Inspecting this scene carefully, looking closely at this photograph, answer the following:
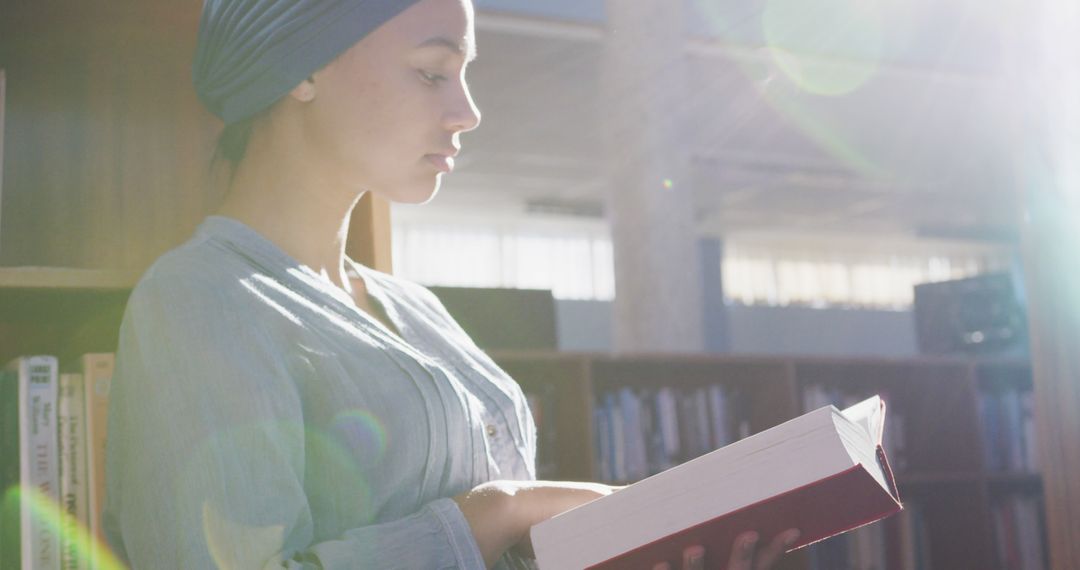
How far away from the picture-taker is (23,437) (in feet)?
3.52

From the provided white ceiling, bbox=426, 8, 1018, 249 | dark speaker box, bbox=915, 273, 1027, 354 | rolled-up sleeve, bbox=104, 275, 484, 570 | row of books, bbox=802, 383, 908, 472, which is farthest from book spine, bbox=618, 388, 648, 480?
rolled-up sleeve, bbox=104, 275, 484, 570

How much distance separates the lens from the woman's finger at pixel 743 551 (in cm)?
86

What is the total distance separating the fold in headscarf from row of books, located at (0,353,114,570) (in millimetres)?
351

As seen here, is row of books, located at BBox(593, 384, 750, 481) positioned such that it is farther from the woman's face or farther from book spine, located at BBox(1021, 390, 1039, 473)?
the woman's face

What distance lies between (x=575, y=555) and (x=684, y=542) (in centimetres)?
8

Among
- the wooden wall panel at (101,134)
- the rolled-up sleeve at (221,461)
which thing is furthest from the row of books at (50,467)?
the wooden wall panel at (101,134)

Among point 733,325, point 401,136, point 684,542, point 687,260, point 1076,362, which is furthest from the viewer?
point 733,325

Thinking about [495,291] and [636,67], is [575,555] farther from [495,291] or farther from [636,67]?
[636,67]

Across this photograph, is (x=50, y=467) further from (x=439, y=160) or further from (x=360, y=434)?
(x=439, y=160)

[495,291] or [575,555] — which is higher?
[495,291]

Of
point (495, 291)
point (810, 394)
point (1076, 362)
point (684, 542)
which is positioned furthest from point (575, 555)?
point (810, 394)

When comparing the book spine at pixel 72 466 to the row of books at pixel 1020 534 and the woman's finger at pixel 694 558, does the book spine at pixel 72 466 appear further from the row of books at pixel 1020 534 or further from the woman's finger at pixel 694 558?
the row of books at pixel 1020 534

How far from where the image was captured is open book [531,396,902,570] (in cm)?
81

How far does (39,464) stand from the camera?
1.08m
